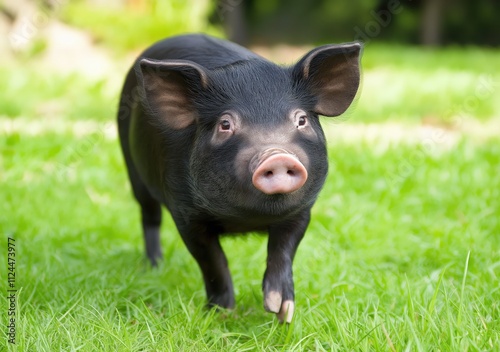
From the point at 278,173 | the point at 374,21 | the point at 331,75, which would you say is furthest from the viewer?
the point at 374,21

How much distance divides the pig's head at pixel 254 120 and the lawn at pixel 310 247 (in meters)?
0.33

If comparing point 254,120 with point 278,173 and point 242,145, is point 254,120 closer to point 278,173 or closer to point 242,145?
point 242,145

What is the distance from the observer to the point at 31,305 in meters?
3.09

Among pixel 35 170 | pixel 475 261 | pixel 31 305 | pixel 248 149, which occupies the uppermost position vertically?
pixel 248 149

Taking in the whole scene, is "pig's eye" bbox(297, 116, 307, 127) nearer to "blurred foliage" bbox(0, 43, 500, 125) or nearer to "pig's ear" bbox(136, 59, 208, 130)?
"pig's ear" bbox(136, 59, 208, 130)

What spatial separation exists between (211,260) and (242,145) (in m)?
0.77

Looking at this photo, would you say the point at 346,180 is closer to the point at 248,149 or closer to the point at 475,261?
the point at 475,261

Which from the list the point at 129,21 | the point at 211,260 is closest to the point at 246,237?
the point at 211,260

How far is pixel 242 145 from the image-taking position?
8.71 feet

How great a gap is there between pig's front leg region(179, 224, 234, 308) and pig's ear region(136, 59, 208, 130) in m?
0.47

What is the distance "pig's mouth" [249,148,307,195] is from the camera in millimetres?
2408

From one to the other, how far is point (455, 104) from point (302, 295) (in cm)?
585

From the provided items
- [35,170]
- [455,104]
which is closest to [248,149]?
[35,170]

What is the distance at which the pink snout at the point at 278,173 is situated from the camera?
241 centimetres
